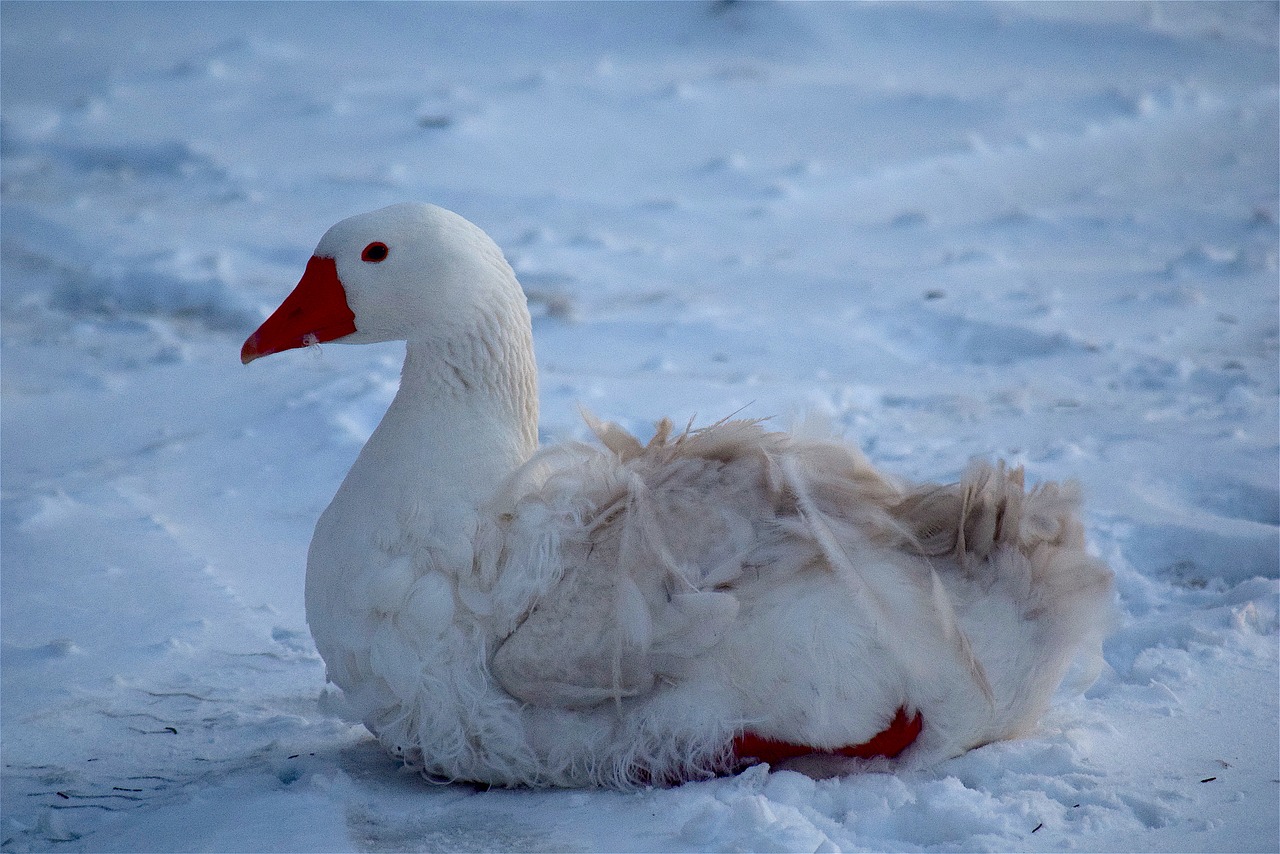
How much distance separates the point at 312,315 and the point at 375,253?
214 millimetres

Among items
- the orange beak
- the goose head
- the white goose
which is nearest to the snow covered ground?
the white goose

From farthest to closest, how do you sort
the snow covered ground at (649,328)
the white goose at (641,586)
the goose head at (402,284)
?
the goose head at (402,284)
the snow covered ground at (649,328)
the white goose at (641,586)

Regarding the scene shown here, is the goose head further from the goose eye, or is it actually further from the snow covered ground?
the snow covered ground

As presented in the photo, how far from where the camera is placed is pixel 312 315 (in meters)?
2.75

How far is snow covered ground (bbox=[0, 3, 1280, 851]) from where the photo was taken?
2539 mm

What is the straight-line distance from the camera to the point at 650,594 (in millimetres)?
2406

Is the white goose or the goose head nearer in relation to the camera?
the white goose

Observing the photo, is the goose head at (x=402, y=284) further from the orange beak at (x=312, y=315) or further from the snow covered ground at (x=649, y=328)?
the snow covered ground at (x=649, y=328)

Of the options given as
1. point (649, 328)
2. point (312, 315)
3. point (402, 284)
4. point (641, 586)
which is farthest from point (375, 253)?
point (649, 328)

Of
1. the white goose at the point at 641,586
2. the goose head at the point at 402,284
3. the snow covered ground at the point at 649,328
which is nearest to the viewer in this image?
the white goose at the point at 641,586

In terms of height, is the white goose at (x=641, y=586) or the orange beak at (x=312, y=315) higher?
the orange beak at (x=312, y=315)

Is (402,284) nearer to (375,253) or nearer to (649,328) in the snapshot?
(375,253)

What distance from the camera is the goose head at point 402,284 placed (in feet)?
8.80

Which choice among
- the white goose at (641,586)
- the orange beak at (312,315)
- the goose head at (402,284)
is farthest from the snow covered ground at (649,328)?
the orange beak at (312,315)
